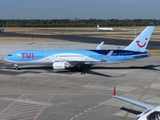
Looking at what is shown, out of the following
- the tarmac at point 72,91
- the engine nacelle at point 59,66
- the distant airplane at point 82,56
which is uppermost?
the distant airplane at point 82,56

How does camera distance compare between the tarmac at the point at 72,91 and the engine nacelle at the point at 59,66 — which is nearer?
the tarmac at the point at 72,91

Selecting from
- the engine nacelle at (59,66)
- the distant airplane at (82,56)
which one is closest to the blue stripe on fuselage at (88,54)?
the distant airplane at (82,56)

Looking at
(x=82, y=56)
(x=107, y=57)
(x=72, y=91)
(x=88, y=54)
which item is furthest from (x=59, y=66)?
(x=72, y=91)

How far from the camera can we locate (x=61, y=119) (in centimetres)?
2892

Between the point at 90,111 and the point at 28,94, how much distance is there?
1041 cm

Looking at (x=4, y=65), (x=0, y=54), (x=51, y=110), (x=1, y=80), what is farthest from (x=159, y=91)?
(x=0, y=54)

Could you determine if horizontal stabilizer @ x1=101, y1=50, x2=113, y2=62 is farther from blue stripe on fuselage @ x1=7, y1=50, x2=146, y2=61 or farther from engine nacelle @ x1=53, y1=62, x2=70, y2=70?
engine nacelle @ x1=53, y1=62, x2=70, y2=70

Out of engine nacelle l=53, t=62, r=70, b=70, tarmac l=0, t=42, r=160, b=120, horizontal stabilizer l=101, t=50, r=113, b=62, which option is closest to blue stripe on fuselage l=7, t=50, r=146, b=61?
horizontal stabilizer l=101, t=50, r=113, b=62

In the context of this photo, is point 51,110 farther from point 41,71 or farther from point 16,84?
point 41,71

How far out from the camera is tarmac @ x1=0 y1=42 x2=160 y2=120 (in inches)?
1213

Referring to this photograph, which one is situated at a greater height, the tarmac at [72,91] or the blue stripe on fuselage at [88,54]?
the blue stripe on fuselage at [88,54]

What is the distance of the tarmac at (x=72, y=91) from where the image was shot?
101 ft

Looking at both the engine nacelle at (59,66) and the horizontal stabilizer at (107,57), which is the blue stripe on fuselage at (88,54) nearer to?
the horizontal stabilizer at (107,57)

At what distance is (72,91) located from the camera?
40156mm
